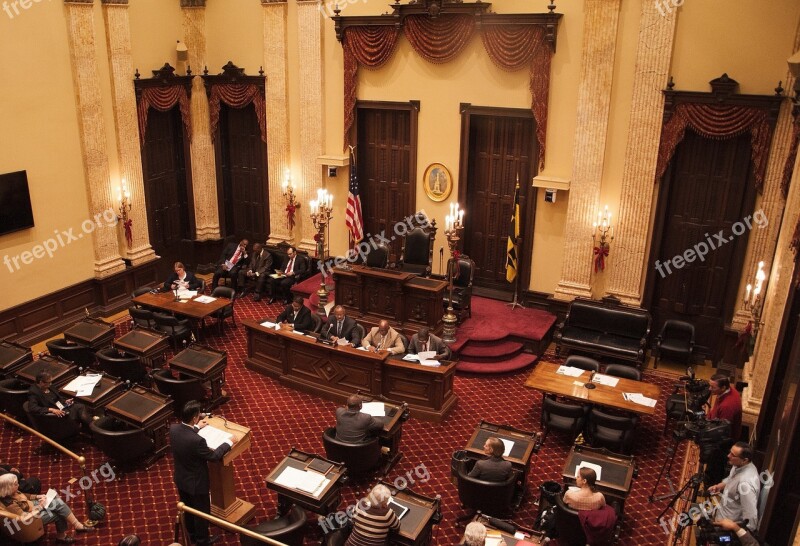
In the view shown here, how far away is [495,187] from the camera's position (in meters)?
12.8

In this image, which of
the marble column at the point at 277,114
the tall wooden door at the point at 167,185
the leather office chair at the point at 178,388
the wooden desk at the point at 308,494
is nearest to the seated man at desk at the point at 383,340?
the leather office chair at the point at 178,388

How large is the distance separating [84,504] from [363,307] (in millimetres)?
5532

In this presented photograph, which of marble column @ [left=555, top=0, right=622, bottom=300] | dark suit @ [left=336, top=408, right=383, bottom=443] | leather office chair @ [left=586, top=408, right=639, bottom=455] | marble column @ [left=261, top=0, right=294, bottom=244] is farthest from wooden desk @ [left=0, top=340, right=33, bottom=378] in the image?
marble column @ [left=555, top=0, right=622, bottom=300]

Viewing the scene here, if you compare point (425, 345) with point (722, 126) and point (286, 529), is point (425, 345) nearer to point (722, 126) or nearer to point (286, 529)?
point (286, 529)

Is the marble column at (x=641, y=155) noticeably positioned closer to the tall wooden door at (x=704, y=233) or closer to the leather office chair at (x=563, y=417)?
the tall wooden door at (x=704, y=233)

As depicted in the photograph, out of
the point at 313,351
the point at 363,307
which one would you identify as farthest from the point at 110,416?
the point at 363,307

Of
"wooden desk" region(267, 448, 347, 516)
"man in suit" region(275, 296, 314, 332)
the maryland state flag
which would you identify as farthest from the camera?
the maryland state flag

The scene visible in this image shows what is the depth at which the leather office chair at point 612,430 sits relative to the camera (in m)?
8.57

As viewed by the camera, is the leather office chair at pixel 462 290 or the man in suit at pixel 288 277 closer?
the leather office chair at pixel 462 290

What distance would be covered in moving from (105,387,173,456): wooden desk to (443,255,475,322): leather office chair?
5.14 m

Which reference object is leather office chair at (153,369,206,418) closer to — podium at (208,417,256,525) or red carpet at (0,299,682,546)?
red carpet at (0,299,682,546)

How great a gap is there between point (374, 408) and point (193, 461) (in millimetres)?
2554

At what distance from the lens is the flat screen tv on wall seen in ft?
36.4

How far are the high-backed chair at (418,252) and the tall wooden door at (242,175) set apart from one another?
4.01 metres
